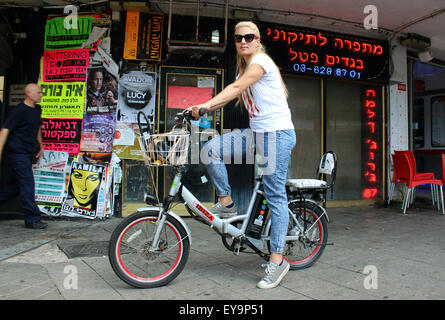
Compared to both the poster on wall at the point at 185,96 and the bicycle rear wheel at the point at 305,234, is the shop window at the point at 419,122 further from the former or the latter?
the bicycle rear wheel at the point at 305,234

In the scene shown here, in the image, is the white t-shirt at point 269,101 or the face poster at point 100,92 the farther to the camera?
the face poster at point 100,92

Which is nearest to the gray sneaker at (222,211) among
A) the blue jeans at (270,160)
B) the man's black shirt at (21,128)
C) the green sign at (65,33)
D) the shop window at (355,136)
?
the blue jeans at (270,160)

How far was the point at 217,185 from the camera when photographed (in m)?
3.06

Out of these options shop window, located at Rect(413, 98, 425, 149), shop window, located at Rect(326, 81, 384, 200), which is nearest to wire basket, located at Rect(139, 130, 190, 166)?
shop window, located at Rect(326, 81, 384, 200)

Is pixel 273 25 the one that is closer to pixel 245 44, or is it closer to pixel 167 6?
pixel 167 6

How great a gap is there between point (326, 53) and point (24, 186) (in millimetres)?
5732

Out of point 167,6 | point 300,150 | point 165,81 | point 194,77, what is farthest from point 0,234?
point 300,150

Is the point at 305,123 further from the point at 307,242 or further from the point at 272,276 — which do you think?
the point at 272,276

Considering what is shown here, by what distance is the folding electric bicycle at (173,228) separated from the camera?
269 cm

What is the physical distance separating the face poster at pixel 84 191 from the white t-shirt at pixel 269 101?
3.71m

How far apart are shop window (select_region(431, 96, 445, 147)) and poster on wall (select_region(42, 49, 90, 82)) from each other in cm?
967

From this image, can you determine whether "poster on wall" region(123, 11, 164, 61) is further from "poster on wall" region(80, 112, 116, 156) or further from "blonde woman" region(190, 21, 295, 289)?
"blonde woman" region(190, 21, 295, 289)

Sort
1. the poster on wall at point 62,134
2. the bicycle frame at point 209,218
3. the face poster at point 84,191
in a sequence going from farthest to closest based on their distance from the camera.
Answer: the poster on wall at point 62,134 → the face poster at point 84,191 → the bicycle frame at point 209,218

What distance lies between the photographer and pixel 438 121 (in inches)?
417
